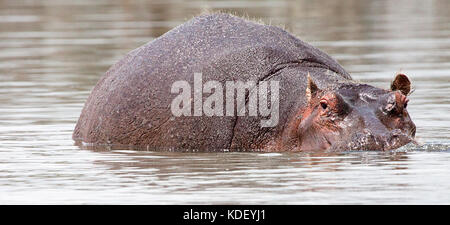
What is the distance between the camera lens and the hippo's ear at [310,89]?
10609 millimetres

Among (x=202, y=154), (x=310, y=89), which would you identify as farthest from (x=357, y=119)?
(x=202, y=154)

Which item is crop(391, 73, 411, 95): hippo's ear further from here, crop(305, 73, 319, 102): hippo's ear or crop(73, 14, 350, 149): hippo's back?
crop(73, 14, 350, 149): hippo's back

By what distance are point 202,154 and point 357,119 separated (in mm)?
1661

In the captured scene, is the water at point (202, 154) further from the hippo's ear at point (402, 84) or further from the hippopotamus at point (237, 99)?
the hippo's ear at point (402, 84)

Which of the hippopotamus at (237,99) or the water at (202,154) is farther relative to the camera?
the hippopotamus at (237,99)

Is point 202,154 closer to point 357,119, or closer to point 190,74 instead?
point 190,74

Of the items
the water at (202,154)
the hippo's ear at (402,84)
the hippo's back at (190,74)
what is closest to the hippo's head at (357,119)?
the hippo's ear at (402,84)

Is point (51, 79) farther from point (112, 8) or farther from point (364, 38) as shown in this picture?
point (112, 8)

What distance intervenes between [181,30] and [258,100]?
4.95 feet

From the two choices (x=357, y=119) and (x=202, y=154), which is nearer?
(x=357, y=119)

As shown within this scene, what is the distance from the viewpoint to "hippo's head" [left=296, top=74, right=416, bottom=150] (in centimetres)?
1016

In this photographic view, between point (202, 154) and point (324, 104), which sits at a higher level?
point (324, 104)

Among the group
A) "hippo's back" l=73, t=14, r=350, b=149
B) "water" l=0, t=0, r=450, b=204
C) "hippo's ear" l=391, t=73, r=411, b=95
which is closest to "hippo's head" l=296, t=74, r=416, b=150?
"hippo's ear" l=391, t=73, r=411, b=95

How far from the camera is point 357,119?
10.2 m
